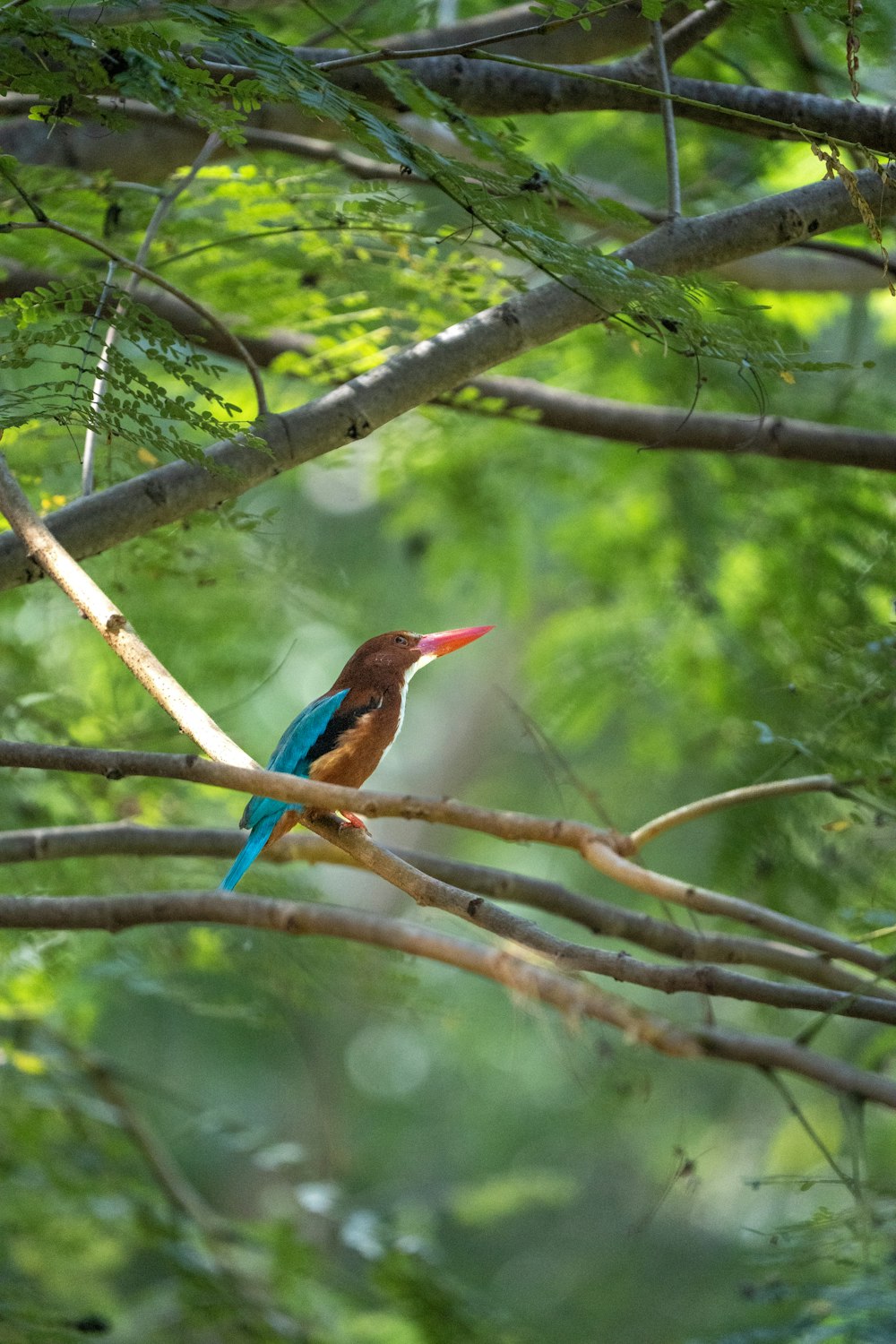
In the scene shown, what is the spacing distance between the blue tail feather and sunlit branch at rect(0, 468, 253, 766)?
59 centimetres

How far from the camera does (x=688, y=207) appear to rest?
13.9ft

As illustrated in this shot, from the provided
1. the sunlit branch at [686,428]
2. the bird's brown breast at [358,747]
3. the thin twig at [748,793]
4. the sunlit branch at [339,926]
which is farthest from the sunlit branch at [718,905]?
the sunlit branch at [686,428]

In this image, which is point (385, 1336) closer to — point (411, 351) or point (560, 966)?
point (560, 966)

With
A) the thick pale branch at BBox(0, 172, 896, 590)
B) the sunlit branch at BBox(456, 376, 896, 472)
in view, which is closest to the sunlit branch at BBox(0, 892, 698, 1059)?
the thick pale branch at BBox(0, 172, 896, 590)

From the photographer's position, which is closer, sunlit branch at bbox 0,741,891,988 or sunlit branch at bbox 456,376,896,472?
sunlit branch at bbox 0,741,891,988

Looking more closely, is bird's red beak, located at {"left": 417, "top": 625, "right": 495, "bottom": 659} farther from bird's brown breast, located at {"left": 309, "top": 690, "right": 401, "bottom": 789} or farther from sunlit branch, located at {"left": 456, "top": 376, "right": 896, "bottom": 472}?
sunlit branch, located at {"left": 456, "top": 376, "right": 896, "bottom": 472}

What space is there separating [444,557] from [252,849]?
3239 millimetres

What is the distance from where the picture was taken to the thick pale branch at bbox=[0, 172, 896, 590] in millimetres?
2387

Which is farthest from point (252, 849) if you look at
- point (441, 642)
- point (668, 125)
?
point (668, 125)

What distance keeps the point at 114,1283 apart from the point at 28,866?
5.61 meters

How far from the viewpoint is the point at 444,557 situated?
220 inches

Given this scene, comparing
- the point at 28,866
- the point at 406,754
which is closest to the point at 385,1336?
the point at 28,866

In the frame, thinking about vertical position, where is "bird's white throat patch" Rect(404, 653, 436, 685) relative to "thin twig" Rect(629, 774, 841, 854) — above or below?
above

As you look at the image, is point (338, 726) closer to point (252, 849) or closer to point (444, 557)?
point (252, 849)
